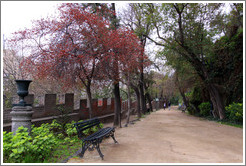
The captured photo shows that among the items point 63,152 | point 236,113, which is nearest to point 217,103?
point 236,113

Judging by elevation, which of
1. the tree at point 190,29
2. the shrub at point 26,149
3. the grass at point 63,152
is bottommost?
the grass at point 63,152

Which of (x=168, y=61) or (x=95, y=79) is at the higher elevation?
(x=168, y=61)

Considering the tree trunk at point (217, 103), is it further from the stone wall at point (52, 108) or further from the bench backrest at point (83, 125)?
the bench backrest at point (83, 125)

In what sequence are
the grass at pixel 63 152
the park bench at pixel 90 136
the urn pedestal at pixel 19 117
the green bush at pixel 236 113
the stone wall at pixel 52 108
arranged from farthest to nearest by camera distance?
the green bush at pixel 236 113
the stone wall at pixel 52 108
the urn pedestal at pixel 19 117
the park bench at pixel 90 136
the grass at pixel 63 152

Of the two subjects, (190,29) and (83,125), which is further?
(190,29)

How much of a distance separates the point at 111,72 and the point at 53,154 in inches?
154

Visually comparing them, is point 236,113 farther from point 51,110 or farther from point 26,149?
point 26,149

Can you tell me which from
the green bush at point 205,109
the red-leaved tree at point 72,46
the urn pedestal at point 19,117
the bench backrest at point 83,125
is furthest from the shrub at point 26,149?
the green bush at point 205,109

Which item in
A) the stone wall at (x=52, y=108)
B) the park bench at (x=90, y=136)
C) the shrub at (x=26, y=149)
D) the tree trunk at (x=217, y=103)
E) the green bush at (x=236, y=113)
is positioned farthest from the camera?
the tree trunk at (x=217, y=103)

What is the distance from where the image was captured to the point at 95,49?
6945 millimetres

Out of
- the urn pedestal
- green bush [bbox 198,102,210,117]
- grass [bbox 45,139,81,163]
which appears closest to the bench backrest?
grass [bbox 45,139,81,163]

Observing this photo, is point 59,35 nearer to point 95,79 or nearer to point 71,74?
point 71,74

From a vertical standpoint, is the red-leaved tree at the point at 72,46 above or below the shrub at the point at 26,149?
above

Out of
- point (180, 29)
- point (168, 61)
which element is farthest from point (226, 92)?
point (180, 29)
